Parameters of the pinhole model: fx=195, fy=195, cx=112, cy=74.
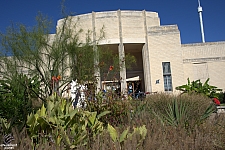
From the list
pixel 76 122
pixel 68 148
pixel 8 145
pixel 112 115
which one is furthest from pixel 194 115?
pixel 8 145

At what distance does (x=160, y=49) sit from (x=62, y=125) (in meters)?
22.9

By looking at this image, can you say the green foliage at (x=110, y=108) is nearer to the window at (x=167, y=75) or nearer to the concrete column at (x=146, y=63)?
the concrete column at (x=146, y=63)

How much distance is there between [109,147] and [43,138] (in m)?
0.89

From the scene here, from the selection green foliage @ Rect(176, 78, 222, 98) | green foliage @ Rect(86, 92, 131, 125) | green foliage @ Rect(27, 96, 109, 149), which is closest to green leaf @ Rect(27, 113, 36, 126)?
green foliage @ Rect(27, 96, 109, 149)

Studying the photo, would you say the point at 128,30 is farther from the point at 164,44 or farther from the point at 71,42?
the point at 71,42

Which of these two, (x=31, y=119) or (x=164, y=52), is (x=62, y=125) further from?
(x=164, y=52)

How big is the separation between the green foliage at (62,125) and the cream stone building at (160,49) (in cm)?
2079

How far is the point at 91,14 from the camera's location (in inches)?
984

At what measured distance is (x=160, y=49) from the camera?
79.7ft

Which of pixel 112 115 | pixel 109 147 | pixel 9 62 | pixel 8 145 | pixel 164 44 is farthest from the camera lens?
pixel 164 44

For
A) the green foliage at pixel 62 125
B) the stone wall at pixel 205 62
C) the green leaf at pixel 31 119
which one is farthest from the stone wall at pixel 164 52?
the green leaf at pixel 31 119

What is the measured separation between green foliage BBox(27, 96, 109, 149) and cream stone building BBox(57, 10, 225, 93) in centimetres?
2079

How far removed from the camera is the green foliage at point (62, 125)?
2.40 meters

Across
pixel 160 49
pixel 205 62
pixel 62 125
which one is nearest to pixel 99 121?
pixel 62 125
